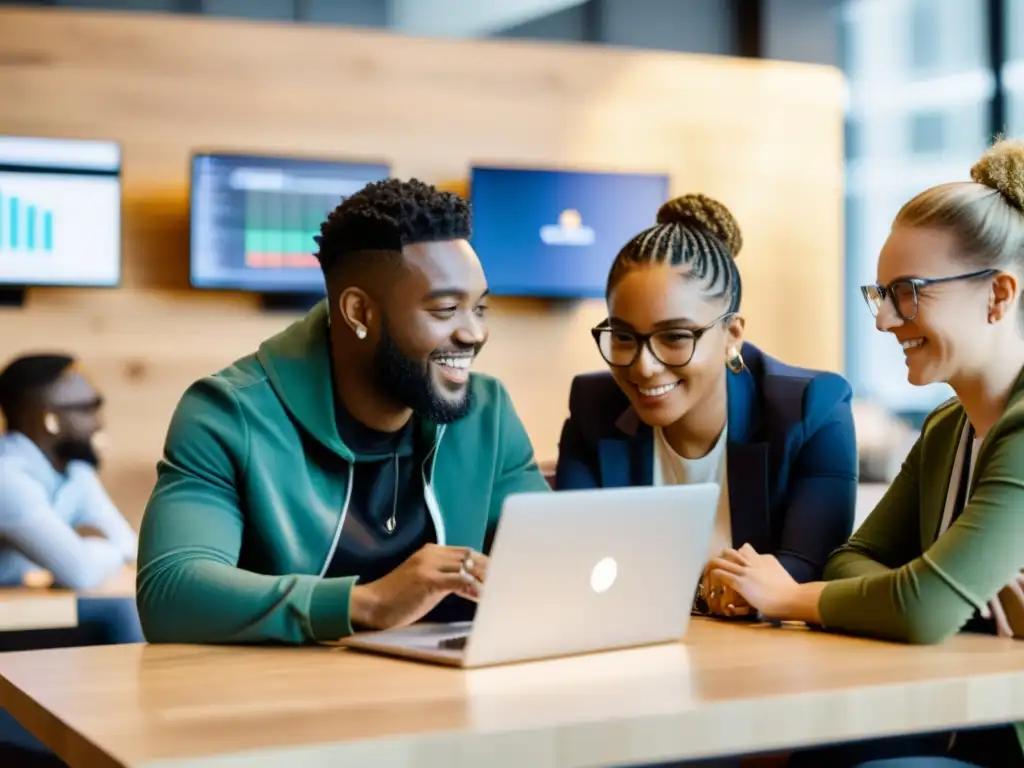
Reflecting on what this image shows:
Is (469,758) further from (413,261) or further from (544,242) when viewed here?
(544,242)

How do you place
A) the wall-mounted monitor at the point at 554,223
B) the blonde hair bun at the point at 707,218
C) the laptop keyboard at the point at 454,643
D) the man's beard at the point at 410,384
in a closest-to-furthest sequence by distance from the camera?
1. the laptop keyboard at the point at 454,643
2. the man's beard at the point at 410,384
3. the blonde hair bun at the point at 707,218
4. the wall-mounted monitor at the point at 554,223

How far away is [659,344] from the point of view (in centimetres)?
204

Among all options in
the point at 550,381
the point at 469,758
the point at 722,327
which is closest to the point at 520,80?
the point at 550,381

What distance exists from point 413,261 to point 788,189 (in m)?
3.35

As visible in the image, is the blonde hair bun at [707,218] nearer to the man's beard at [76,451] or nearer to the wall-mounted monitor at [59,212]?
the man's beard at [76,451]

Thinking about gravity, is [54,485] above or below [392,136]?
below

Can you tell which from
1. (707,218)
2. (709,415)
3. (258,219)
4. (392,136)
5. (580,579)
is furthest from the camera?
(392,136)

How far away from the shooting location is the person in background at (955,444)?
5.29ft

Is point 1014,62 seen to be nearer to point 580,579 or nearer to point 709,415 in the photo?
point 709,415

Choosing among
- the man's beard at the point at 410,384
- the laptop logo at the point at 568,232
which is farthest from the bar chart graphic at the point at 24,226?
the man's beard at the point at 410,384

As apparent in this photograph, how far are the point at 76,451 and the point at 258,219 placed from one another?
35.4 inches

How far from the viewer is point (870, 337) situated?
531 cm

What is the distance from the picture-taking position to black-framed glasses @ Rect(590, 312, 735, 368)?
2.04 m

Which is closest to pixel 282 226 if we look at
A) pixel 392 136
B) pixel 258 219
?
pixel 258 219
